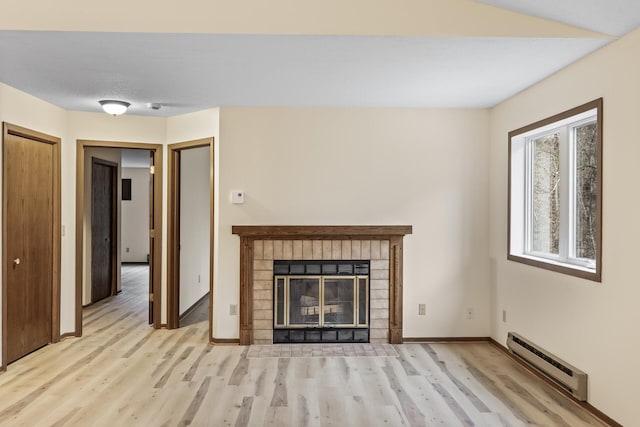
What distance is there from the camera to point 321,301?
4.49m

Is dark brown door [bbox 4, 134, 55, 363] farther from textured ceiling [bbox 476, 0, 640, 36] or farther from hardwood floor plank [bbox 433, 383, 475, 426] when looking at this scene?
textured ceiling [bbox 476, 0, 640, 36]

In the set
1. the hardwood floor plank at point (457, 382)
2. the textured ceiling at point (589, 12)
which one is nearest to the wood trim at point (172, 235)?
the hardwood floor plank at point (457, 382)

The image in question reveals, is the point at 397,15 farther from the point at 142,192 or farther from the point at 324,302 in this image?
the point at 142,192

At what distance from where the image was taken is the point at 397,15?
2.66m

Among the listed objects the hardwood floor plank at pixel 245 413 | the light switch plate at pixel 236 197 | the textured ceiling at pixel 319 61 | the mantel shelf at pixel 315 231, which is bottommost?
the hardwood floor plank at pixel 245 413

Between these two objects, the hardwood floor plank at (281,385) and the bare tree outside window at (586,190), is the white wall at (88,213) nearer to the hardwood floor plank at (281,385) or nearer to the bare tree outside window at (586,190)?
the hardwood floor plank at (281,385)

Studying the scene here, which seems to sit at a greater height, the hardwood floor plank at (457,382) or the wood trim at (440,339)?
the wood trim at (440,339)

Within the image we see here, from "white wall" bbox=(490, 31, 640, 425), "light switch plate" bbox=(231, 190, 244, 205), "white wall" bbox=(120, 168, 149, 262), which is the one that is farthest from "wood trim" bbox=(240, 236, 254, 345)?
"white wall" bbox=(120, 168, 149, 262)

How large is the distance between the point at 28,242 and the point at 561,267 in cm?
432

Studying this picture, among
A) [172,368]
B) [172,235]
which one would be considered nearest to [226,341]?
[172,368]

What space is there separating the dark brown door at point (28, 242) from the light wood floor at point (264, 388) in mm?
260

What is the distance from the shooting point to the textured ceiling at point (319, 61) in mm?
2672

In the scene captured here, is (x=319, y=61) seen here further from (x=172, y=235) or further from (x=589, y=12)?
(x=172, y=235)

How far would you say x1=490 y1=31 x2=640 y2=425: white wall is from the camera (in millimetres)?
2641
